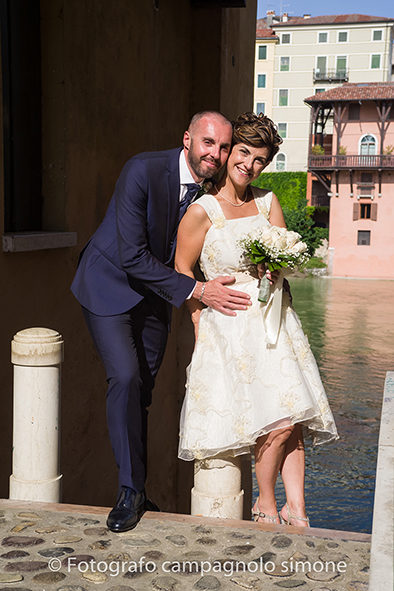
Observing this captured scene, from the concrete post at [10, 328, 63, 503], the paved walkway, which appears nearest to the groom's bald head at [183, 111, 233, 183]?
the concrete post at [10, 328, 63, 503]

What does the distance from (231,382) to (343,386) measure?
69.2 ft

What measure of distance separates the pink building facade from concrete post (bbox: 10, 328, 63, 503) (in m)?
39.9

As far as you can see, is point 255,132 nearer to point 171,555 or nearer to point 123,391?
point 123,391

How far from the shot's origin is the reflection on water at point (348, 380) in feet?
57.2

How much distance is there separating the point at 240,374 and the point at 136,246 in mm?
758

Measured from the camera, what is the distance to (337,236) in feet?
140

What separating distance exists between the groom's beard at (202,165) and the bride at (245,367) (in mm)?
90

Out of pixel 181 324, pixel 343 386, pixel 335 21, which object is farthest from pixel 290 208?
pixel 181 324

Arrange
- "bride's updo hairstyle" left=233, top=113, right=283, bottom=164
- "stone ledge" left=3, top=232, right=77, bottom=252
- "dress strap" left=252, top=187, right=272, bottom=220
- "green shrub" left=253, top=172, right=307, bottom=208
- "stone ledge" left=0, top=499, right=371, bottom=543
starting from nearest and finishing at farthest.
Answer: "stone ledge" left=0, top=499, right=371, bottom=543 < "bride's updo hairstyle" left=233, top=113, right=283, bottom=164 < "dress strap" left=252, top=187, right=272, bottom=220 < "stone ledge" left=3, top=232, right=77, bottom=252 < "green shrub" left=253, top=172, right=307, bottom=208

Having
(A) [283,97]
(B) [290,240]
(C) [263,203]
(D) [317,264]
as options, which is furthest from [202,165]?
(A) [283,97]

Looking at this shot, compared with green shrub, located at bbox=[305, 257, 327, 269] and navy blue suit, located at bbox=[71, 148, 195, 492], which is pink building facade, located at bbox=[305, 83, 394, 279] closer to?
green shrub, located at bbox=[305, 257, 327, 269]

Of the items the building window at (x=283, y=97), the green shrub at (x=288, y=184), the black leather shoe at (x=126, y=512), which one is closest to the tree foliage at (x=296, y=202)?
the green shrub at (x=288, y=184)

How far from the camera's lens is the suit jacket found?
3402 mm

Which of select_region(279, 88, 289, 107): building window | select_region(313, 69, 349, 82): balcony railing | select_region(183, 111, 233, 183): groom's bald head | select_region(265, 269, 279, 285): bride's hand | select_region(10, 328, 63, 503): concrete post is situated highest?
select_region(313, 69, 349, 82): balcony railing
